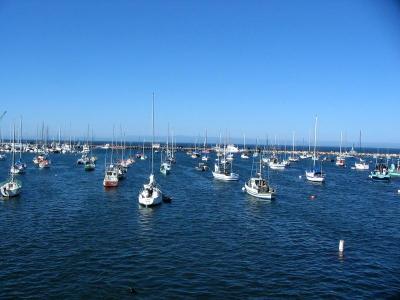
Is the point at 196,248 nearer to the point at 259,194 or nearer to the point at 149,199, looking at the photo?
the point at 149,199

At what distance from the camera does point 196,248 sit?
37.7 m

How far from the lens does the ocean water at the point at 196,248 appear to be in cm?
2870

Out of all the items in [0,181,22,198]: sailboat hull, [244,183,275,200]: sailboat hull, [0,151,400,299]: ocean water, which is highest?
[0,181,22,198]: sailboat hull

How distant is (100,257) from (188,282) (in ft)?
28.8

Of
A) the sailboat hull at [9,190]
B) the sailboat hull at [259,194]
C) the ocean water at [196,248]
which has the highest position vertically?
the sailboat hull at [9,190]

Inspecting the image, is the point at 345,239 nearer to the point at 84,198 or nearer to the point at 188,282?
the point at 188,282

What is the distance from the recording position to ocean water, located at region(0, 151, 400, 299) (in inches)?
1130

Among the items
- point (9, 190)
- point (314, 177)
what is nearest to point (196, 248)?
point (9, 190)

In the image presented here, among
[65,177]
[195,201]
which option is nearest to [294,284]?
[195,201]

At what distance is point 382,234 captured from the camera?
45438 millimetres

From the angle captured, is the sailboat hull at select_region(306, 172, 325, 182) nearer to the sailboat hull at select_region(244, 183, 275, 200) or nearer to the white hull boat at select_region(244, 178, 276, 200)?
the white hull boat at select_region(244, 178, 276, 200)

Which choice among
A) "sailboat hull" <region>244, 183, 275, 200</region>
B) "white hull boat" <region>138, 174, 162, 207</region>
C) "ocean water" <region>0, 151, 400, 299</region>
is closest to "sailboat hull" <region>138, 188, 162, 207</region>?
"white hull boat" <region>138, 174, 162, 207</region>

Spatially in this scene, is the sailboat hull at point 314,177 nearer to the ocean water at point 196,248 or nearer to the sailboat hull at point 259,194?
the ocean water at point 196,248

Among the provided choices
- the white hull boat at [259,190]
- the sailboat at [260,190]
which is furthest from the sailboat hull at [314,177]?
the white hull boat at [259,190]
